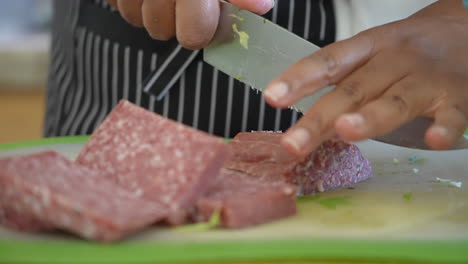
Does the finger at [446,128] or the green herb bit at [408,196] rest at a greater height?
the finger at [446,128]

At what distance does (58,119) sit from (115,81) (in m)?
0.41

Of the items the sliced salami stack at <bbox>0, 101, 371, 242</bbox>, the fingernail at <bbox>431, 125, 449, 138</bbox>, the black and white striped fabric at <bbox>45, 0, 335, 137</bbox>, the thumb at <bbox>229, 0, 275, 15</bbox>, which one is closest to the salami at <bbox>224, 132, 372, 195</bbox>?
the sliced salami stack at <bbox>0, 101, 371, 242</bbox>

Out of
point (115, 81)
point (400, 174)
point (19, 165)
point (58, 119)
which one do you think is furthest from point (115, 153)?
point (58, 119)

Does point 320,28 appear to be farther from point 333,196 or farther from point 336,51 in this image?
point 333,196

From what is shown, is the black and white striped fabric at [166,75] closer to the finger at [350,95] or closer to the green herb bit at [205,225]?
the finger at [350,95]

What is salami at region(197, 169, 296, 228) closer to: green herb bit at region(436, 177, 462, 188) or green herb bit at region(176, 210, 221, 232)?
green herb bit at region(176, 210, 221, 232)

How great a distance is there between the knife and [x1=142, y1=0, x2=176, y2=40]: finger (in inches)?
5.1

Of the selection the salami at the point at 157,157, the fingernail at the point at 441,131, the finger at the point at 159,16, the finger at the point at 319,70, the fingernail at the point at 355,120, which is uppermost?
the finger at the point at 159,16

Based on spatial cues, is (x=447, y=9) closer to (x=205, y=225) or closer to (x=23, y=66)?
(x=205, y=225)

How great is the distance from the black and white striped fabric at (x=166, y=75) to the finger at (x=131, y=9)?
0.20 metres

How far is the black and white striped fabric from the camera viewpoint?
7.16ft

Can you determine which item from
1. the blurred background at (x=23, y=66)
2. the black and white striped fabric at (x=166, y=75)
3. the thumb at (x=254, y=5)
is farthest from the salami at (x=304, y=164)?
the blurred background at (x=23, y=66)

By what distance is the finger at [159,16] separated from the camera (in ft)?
6.08

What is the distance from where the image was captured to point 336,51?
1598 millimetres
